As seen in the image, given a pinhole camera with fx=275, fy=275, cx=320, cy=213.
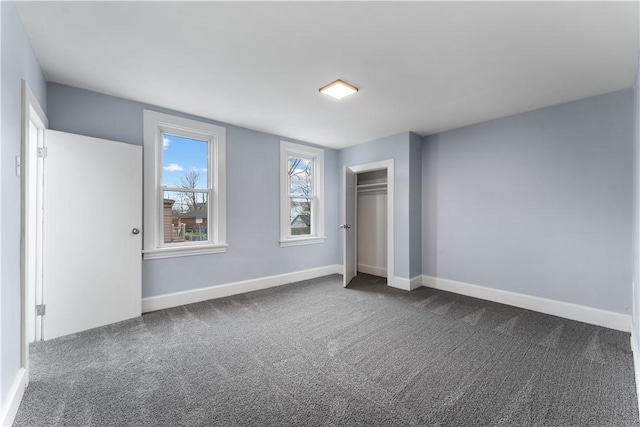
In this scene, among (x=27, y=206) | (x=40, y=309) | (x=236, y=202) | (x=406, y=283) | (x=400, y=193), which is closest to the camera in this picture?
(x=27, y=206)

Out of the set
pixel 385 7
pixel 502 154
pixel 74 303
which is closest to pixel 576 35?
pixel 385 7

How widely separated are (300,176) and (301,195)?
0.34 metres

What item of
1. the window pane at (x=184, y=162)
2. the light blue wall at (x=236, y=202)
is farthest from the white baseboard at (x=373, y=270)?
the window pane at (x=184, y=162)

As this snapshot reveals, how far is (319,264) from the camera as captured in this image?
4.98 m

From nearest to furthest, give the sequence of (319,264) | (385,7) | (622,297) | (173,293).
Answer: (385,7), (622,297), (173,293), (319,264)

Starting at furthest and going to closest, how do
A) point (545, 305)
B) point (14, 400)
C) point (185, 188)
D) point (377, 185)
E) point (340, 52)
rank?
point (377, 185) < point (185, 188) < point (545, 305) < point (340, 52) < point (14, 400)

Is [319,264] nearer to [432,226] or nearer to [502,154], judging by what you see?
[432,226]

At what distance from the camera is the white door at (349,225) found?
14.6 ft

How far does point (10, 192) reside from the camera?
161 centimetres

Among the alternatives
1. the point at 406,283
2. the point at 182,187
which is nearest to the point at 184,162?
the point at 182,187

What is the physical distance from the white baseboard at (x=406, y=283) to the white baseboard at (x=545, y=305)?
22 centimetres

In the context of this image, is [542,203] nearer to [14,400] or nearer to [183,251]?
[183,251]

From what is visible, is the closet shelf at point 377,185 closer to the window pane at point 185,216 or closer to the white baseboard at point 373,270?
the white baseboard at point 373,270

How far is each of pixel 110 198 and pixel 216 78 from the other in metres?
1.64
